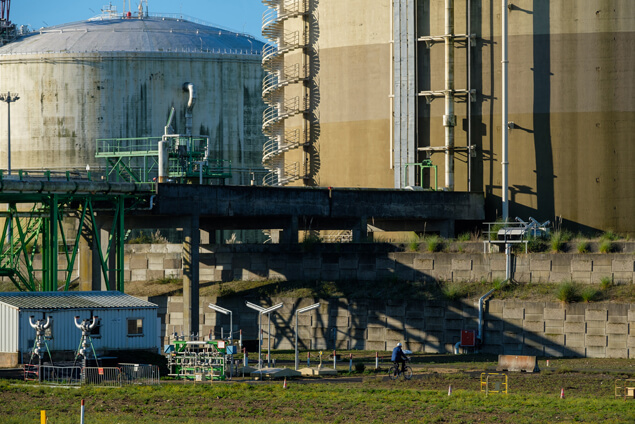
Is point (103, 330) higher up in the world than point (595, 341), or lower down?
higher up

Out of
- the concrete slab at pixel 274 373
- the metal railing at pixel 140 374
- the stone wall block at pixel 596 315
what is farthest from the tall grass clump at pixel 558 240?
the metal railing at pixel 140 374

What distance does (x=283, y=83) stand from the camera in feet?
238

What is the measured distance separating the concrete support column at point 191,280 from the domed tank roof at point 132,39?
2929cm

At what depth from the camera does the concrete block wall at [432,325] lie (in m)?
50.9

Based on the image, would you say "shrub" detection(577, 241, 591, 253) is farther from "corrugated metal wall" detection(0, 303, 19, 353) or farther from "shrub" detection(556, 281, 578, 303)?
"corrugated metal wall" detection(0, 303, 19, 353)

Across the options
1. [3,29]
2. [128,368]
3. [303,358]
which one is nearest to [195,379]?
[128,368]

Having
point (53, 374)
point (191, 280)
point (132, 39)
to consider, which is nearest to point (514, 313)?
point (191, 280)

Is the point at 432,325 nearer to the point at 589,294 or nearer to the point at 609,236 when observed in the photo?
the point at 589,294

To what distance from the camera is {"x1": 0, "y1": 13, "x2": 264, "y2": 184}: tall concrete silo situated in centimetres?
8281

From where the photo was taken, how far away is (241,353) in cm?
5350

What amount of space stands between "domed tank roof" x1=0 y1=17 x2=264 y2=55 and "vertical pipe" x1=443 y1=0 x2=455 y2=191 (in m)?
26.6

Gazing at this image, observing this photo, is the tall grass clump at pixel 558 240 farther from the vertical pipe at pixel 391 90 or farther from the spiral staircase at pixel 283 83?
the spiral staircase at pixel 283 83

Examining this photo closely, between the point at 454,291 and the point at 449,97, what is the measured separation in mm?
13653

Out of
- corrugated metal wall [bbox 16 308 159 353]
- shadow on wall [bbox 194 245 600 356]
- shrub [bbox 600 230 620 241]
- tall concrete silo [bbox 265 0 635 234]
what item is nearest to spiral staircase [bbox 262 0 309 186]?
tall concrete silo [bbox 265 0 635 234]
